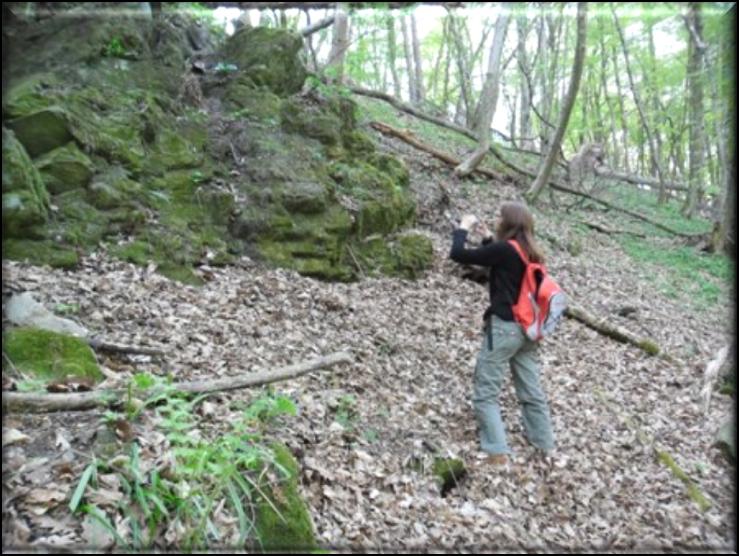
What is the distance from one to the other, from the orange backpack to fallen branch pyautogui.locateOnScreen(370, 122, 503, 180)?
1002cm

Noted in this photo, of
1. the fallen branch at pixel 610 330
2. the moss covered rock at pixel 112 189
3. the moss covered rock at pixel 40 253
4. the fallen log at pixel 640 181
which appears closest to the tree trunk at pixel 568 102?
the fallen branch at pixel 610 330

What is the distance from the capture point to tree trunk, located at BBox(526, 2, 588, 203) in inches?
452

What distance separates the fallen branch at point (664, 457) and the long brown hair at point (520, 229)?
2.19 metres

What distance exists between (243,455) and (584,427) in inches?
150

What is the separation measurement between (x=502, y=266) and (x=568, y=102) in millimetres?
9216

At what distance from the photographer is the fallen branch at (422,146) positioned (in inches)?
568

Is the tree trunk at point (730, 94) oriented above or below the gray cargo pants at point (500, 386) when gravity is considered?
above

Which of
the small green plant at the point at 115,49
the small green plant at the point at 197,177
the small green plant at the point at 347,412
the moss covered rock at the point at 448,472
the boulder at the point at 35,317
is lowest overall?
the moss covered rock at the point at 448,472

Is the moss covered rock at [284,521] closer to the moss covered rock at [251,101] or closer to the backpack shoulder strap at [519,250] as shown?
the backpack shoulder strap at [519,250]

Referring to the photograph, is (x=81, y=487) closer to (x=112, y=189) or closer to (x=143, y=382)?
(x=143, y=382)

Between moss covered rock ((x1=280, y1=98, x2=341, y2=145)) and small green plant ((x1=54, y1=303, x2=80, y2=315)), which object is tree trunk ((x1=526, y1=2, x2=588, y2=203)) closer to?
moss covered rock ((x1=280, y1=98, x2=341, y2=145))

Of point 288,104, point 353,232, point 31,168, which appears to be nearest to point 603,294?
point 353,232

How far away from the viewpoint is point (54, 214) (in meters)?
6.00

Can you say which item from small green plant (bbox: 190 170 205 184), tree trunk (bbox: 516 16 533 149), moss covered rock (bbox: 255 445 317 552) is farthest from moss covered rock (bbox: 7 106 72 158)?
tree trunk (bbox: 516 16 533 149)
